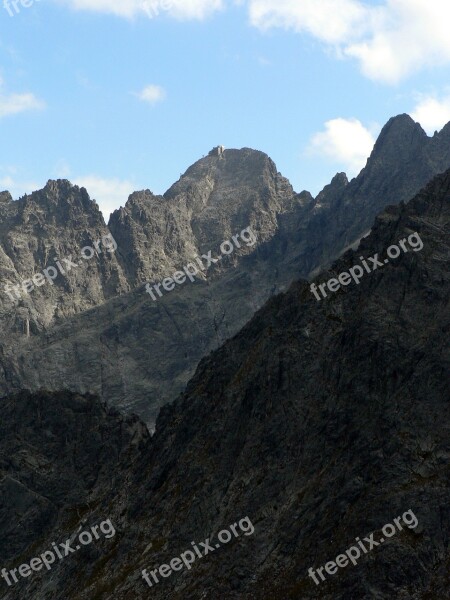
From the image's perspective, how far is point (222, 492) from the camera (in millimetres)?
143625

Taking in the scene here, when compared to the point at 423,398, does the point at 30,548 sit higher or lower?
higher

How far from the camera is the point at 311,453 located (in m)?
139

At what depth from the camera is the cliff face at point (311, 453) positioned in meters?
120

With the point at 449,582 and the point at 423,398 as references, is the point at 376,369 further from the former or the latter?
the point at 449,582

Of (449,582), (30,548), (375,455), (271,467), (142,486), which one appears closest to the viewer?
(449,582)

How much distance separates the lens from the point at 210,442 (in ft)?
510

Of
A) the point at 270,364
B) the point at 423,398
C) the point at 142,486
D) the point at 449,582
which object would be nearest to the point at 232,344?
the point at 270,364

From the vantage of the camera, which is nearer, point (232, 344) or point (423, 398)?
point (423, 398)

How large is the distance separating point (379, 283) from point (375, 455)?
117 ft

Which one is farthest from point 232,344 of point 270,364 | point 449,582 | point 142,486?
point 449,582

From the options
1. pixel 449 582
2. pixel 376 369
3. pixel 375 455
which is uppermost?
pixel 376 369

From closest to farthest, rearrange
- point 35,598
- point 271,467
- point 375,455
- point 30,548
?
1. point 375,455
2. point 271,467
3. point 35,598
4. point 30,548

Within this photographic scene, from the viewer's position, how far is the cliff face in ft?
392

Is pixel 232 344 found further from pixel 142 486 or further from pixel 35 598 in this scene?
pixel 35 598
